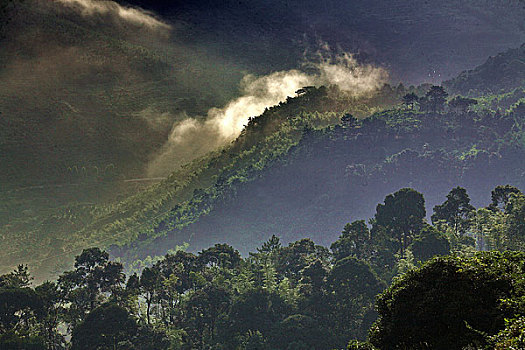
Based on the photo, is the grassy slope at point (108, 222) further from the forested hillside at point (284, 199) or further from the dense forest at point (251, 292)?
the dense forest at point (251, 292)

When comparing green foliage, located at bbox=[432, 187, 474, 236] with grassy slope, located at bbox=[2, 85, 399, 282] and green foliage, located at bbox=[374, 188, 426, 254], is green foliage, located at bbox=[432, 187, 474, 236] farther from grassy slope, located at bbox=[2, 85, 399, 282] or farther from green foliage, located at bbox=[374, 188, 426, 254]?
grassy slope, located at bbox=[2, 85, 399, 282]

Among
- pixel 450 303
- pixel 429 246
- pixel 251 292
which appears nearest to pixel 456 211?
pixel 429 246

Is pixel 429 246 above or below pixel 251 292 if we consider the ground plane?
above

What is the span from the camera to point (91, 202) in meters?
195

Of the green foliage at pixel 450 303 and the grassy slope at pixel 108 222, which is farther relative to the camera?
the grassy slope at pixel 108 222

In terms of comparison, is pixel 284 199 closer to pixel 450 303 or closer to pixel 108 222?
pixel 108 222

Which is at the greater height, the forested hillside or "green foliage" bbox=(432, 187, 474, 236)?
the forested hillside

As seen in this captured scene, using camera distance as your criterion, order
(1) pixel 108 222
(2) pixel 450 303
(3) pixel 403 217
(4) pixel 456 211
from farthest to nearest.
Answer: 1. (1) pixel 108 222
2. (4) pixel 456 211
3. (3) pixel 403 217
4. (2) pixel 450 303

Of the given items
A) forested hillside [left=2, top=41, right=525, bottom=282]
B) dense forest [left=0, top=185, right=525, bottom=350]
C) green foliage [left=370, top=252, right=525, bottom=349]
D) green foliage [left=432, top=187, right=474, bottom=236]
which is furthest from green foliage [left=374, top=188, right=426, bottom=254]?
forested hillside [left=2, top=41, right=525, bottom=282]

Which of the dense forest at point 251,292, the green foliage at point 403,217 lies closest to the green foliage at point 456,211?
the dense forest at point 251,292

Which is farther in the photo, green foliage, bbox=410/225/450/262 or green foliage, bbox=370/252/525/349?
green foliage, bbox=410/225/450/262

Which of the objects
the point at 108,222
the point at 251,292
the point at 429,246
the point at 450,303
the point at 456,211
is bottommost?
the point at 450,303

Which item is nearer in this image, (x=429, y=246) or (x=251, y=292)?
(x=251, y=292)

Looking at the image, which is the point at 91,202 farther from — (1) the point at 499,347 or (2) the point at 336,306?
(1) the point at 499,347
